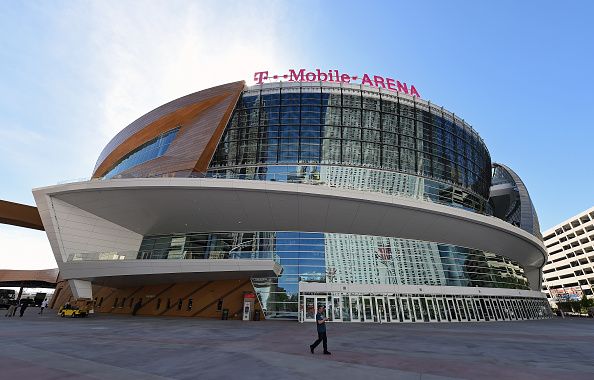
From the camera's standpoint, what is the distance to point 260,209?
3150cm

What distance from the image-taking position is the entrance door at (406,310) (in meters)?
30.4

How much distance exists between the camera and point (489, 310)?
3478 cm

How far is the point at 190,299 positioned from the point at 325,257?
13860 millimetres

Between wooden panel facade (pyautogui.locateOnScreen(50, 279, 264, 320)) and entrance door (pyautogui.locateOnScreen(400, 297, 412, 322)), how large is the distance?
12.9m

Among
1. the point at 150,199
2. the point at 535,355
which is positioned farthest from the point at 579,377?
the point at 150,199

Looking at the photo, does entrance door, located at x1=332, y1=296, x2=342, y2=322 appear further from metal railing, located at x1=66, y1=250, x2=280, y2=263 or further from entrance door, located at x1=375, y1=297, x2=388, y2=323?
metal railing, located at x1=66, y1=250, x2=280, y2=263

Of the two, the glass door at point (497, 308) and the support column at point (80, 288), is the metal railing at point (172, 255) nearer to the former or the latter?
the support column at point (80, 288)

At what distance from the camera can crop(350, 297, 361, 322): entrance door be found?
2944 cm

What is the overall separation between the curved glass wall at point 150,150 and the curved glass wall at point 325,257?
1277cm

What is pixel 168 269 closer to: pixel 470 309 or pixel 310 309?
pixel 310 309

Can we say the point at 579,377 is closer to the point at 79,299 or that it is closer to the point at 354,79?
the point at 79,299

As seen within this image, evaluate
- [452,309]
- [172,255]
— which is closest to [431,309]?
[452,309]

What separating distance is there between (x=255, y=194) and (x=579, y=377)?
2425 cm

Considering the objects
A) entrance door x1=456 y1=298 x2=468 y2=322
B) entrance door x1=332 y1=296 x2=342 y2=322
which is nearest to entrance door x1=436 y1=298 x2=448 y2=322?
entrance door x1=456 y1=298 x2=468 y2=322
